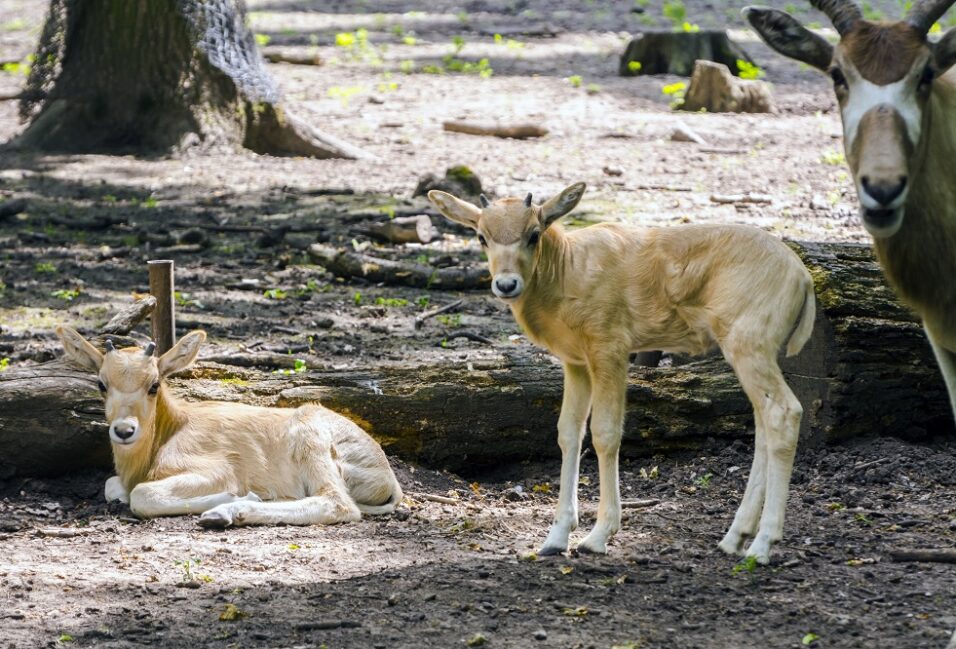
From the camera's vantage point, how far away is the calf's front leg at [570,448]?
643 centimetres

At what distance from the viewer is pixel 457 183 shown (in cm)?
1391

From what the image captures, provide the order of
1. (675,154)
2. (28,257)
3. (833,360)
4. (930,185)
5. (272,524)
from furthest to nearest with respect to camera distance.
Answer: (675,154) → (28,257) → (833,360) → (272,524) → (930,185)

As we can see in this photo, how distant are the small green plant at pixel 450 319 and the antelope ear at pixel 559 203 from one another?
3929mm

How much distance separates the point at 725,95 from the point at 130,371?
13.4m

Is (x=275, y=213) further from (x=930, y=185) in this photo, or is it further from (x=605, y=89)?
(x=930, y=185)

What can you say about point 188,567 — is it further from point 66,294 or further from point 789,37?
point 66,294

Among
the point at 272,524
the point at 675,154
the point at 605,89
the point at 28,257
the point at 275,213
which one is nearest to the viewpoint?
the point at 272,524

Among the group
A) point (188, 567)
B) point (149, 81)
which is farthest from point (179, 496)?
point (149, 81)

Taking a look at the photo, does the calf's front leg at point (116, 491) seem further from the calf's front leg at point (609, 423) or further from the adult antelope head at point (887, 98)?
the adult antelope head at point (887, 98)

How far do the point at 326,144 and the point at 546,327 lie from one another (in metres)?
10.5

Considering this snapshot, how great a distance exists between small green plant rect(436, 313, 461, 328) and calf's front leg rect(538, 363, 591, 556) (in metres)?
3.74

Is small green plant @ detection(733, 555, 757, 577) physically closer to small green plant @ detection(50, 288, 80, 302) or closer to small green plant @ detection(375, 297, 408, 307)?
small green plant @ detection(375, 297, 408, 307)

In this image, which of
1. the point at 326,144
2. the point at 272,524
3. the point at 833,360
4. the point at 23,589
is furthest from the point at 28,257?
the point at 833,360

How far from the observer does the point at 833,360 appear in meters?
7.67
